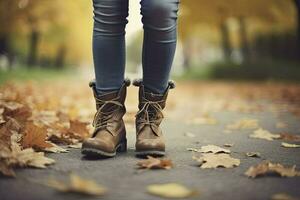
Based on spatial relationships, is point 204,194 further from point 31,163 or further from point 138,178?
point 31,163

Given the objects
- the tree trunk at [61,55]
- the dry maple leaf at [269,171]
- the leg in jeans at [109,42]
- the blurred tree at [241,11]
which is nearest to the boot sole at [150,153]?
the leg in jeans at [109,42]

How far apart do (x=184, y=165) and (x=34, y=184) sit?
69 cm

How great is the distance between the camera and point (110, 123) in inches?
86.0

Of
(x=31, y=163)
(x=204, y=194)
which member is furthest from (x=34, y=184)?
(x=204, y=194)

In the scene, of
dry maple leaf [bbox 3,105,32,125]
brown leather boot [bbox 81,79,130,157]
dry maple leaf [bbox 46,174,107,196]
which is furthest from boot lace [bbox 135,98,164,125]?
dry maple leaf [bbox 3,105,32,125]

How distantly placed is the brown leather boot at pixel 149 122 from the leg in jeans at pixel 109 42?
0.14 metres

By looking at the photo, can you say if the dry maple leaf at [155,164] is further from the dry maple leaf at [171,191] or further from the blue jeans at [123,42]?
the blue jeans at [123,42]

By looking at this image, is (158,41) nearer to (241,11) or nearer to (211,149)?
(211,149)

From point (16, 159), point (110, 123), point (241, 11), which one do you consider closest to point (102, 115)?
point (110, 123)

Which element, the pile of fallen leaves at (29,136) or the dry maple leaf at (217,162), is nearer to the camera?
the pile of fallen leaves at (29,136)

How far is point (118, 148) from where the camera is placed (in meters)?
2.28

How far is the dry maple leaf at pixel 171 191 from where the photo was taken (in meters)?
1.48

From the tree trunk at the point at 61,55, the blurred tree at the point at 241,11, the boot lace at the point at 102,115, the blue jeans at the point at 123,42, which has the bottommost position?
the tree trunk at the point at 61,55

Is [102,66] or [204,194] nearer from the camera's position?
[204,194]
